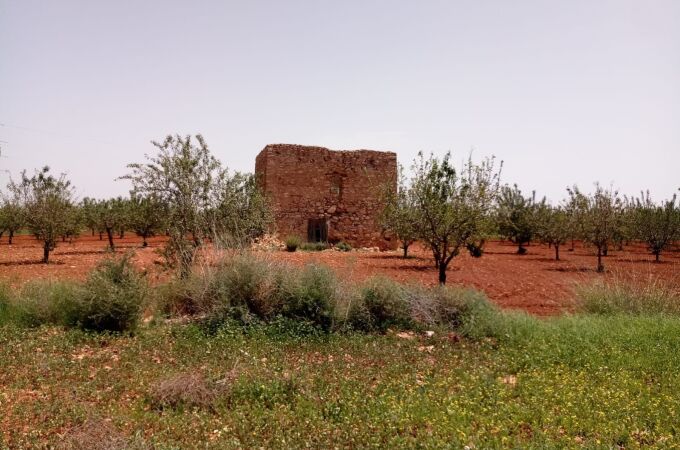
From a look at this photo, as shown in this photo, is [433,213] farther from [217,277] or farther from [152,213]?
[152,213]

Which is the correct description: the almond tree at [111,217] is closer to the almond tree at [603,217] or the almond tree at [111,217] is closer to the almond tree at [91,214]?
the almond tree at [91,214]

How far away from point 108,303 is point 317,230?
659 inches

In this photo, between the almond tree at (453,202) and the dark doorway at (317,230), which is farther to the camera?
the dark doorway at (317,230)

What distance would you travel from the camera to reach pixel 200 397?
17.5ft

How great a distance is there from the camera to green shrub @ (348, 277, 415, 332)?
27.9 ft

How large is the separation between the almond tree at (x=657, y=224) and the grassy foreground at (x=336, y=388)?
22.2m

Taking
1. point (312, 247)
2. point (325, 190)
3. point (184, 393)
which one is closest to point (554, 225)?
point (325, 190)

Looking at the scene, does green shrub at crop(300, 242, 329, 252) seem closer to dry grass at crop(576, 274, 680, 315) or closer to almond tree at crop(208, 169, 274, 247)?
almond tree at crop(208, 169, 274, 247)

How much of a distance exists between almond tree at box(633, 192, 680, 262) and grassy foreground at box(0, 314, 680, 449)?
72.7 ft

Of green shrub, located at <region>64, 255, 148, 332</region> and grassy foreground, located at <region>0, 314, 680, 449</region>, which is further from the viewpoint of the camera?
green shrub, located at <region>64, 255, 148, 332</region>

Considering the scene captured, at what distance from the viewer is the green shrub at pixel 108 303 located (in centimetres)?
781

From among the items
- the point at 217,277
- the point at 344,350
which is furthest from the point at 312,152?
the point at 344,350

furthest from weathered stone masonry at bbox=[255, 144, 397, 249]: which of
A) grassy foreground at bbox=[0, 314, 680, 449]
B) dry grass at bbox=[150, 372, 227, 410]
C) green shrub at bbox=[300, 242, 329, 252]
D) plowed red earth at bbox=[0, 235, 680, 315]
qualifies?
dry grass at bbox=[150, 372, 227, 410]

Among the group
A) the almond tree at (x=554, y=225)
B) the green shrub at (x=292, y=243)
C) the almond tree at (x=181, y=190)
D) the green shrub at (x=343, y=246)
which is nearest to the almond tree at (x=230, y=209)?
the almond tree at (x=181, y=190)
